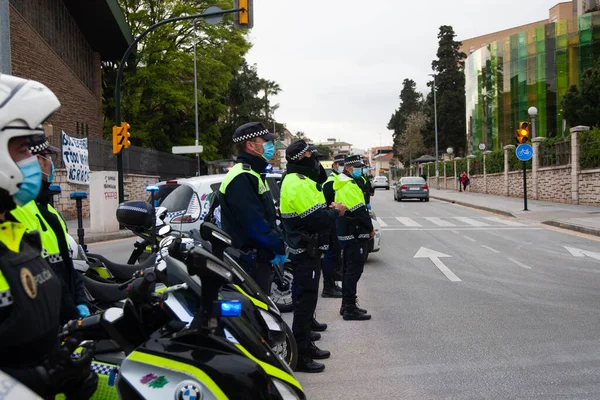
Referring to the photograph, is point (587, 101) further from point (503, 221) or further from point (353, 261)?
point (353, 261)

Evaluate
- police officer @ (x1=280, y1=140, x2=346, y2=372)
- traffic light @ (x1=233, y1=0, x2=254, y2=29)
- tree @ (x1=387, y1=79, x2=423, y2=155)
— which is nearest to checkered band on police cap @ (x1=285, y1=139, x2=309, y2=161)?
police officer @ (x1=280, y1=140, x2=346, y2=372)

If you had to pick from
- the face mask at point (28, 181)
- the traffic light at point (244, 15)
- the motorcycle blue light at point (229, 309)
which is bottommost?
the motorcycle blue light at point (229, 309)

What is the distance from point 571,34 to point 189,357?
4820 cm

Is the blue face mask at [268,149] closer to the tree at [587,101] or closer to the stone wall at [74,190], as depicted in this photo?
the stone wall at [74,190]

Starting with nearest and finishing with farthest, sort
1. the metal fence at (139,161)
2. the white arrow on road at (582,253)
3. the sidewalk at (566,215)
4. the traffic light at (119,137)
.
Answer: the white arrow on road at (582,253) → the sidewalk at (566,215) → the traffic light at (119,137) → the metal fence at (139,161)

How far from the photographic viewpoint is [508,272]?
9.82 metres

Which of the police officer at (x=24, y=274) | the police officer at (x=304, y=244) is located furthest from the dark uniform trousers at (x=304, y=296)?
the police officer at (x=24, y=274)

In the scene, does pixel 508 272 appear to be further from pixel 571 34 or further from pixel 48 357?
pixel 571 34

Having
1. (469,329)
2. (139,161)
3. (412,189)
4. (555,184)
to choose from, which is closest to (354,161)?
(469,329)

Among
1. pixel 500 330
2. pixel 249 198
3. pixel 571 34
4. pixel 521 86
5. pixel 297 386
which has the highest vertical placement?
pixel 571 34

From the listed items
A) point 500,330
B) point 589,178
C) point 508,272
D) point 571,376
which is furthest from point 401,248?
point 589,178

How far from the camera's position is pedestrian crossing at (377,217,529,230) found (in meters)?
18.1

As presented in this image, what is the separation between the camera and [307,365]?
4973 millimetres

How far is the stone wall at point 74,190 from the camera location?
800 inches
